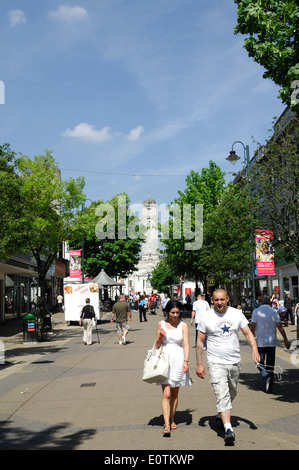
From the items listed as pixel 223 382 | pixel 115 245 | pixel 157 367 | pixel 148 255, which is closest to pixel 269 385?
pixel 223 382

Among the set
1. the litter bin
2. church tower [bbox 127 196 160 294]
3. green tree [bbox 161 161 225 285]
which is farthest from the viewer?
church tower [bbox 127 196 160 294]

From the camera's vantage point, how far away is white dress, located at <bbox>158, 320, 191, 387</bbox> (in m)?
6.82

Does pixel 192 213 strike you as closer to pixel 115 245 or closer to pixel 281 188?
pixel 115 245

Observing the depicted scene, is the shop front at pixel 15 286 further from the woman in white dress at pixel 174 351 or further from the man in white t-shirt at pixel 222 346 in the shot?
the man in white t-shirt at pixel 222 346

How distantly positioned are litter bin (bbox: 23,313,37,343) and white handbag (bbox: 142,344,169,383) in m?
14.3

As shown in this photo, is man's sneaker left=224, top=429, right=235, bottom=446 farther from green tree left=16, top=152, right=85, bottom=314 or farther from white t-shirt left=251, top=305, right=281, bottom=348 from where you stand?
green tree left=16, top=152, right=85, bottom=314

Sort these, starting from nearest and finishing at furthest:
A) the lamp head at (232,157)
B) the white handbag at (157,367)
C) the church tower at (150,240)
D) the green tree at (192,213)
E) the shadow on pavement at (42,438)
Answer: the shadow on pavement at (42,438) < the white handbag at (157,367) < the lamp head at (232,157) < the green tree at (192,213) < the church tower at (150,240)

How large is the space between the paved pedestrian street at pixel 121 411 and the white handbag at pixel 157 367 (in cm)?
65

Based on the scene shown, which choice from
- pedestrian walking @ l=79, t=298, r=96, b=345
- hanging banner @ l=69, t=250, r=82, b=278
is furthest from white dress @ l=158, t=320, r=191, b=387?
hanging banner @ l=69, t=250, r=82, b=278

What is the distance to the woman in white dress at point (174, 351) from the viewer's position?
6.78 meters

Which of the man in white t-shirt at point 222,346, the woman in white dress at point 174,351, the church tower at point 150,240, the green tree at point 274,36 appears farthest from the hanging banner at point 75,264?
the church tower at point 150,240

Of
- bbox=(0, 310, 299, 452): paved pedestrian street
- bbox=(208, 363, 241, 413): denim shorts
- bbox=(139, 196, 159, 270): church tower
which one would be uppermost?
bbox=(139, 196, 159, 270): church tower

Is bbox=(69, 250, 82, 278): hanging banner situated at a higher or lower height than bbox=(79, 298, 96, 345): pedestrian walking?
higher

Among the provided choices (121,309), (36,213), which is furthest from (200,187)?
(121,309)
